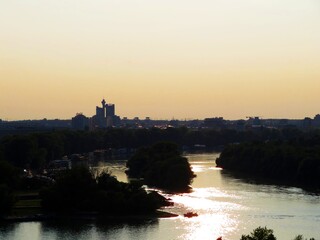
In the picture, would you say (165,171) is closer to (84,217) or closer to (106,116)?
(84,217)

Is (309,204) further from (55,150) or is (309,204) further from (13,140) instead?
(55,150)

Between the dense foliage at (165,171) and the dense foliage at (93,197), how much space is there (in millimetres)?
9462

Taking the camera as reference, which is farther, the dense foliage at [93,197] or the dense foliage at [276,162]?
the dense foliage at [276,162]

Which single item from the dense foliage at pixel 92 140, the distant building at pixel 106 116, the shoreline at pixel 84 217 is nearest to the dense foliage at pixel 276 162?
the dense foliage at pixel 92 140

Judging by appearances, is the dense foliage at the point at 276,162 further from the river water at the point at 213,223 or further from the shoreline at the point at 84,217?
the shoreline at the point at 84,217

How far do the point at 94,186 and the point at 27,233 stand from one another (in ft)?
19.5

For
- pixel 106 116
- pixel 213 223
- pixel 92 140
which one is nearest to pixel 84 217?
pixel 213 223

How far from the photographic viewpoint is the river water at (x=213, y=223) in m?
30.3

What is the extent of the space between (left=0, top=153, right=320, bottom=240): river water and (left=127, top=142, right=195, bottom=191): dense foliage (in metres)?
3.94

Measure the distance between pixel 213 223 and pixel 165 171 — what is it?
49.4 feet

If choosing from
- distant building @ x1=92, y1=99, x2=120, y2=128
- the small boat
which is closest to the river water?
the small boat

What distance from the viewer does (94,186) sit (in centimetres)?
3616

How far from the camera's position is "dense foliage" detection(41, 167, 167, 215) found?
3506 cm

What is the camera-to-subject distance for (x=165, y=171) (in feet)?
155
